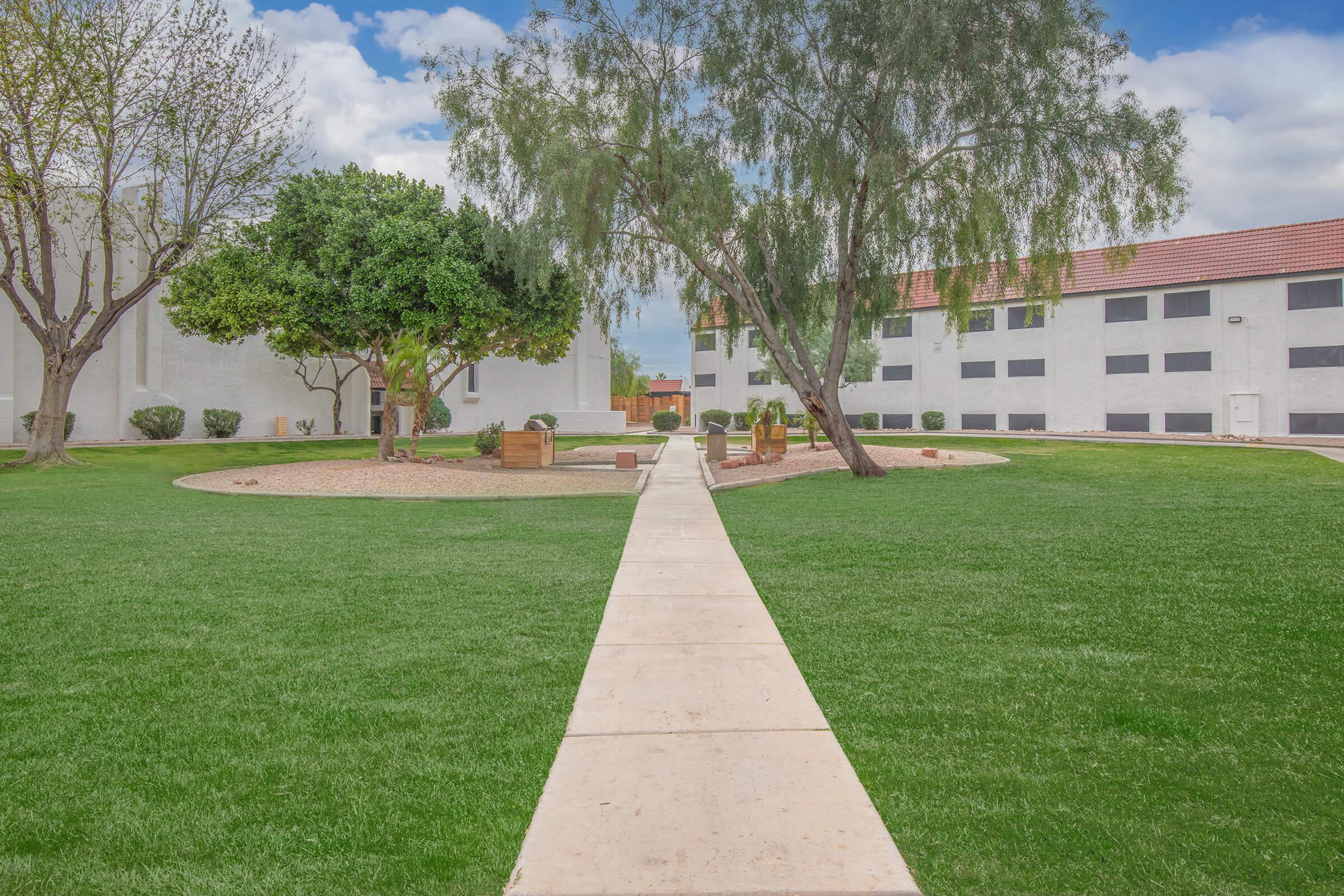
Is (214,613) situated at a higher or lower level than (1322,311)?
lower

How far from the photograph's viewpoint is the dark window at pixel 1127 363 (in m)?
35.5

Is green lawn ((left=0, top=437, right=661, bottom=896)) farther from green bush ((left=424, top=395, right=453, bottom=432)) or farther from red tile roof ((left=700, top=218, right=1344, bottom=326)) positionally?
green bush ((left=424, top=395, right=453, bottom=432))

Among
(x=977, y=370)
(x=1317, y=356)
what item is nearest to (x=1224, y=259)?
(x=1317, y=356)

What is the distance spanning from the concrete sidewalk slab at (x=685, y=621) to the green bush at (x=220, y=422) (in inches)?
1183

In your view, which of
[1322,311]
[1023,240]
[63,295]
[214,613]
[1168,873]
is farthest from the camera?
[1322,311]

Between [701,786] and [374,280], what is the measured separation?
1725 centimetres

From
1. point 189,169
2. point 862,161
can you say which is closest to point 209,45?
point 189,169

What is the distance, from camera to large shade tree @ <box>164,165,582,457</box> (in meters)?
17.7

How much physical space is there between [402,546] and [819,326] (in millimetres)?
12850

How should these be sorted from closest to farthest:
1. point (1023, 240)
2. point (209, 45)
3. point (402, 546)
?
point (402, 546), point (1023, 240), point (209, 45)

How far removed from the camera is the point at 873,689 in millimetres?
4004

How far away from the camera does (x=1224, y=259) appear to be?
111 feet

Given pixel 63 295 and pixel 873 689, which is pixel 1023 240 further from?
pixel 63 295

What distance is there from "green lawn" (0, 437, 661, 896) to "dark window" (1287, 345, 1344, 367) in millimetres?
35561
